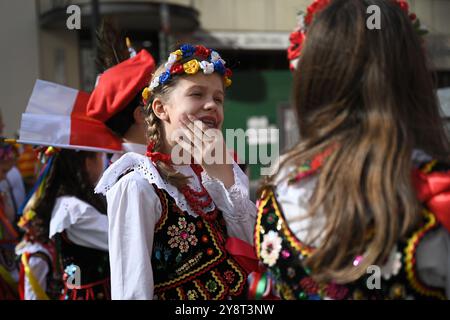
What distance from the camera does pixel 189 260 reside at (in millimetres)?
2004

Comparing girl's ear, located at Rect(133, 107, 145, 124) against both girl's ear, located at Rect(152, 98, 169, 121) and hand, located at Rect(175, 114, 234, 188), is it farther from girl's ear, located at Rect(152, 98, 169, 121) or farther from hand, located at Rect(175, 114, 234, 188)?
hand, located at Rect(175, 114, 234, 188)

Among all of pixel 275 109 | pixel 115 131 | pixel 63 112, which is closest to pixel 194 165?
pixel 115 131

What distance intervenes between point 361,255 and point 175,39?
1114 centimetres

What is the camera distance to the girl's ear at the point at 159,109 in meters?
2.17

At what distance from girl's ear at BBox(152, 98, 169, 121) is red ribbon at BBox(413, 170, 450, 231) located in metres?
1.05

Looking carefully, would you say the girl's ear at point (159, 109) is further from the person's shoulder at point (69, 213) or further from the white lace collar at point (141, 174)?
the person's shoulder at point (69, 213)

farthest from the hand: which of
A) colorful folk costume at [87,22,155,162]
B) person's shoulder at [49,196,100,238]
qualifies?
person's shoulder at [49,196,100,238]

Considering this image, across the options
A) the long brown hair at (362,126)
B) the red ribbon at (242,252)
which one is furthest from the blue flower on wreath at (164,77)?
the long brown hair at (362,126)

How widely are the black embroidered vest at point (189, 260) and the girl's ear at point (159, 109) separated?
0.30 meters

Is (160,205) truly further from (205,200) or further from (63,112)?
(63,112)

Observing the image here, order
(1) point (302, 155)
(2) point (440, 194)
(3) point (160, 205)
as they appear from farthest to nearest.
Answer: (3) point (160, 205)
(1) point (302, 155)
(2) point (440, 194)

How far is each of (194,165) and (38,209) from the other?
1.50 metres

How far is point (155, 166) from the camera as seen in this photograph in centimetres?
206
